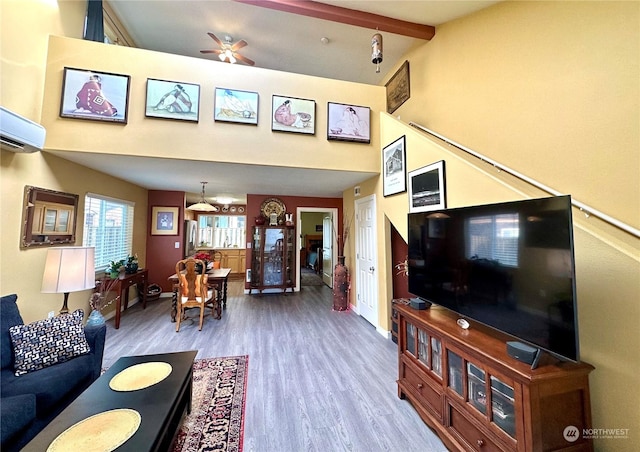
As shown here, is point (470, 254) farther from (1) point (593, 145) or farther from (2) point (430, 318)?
(1) point (593, 145)

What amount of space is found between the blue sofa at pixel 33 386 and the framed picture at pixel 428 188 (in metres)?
3.16

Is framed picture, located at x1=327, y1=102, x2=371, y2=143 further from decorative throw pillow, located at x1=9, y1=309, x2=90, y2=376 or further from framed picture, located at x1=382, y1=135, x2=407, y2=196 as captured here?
decorative throw pillow, located at x1=9, y1=309, x2=90, y2=376

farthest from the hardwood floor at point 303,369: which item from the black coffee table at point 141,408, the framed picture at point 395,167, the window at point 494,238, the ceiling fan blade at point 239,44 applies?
the ceiling fan blade at point 239,44

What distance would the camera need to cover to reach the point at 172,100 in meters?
2.99

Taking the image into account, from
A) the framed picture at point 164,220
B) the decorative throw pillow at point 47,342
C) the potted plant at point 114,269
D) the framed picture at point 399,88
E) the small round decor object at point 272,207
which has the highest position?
the framed picture at point 399,88

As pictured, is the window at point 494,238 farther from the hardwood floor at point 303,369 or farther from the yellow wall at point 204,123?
the yellow wall at point 204,123

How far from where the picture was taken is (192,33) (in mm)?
4270

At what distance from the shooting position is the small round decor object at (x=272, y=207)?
6.08 metres

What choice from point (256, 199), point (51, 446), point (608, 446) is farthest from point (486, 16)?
point (256, 199)

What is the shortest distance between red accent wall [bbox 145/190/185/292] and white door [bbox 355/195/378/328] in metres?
3.92

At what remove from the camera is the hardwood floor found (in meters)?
1.75

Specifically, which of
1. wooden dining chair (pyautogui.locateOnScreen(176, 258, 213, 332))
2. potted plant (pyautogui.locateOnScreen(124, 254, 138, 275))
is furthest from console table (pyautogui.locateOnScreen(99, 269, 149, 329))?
wooden dining chair (pyautogui.locateOnScreen(176, 258, 213, 332))

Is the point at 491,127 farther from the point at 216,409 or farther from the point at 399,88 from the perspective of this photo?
the point at 216,409

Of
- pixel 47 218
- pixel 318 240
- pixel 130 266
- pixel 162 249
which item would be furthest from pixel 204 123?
pixel 318 240
